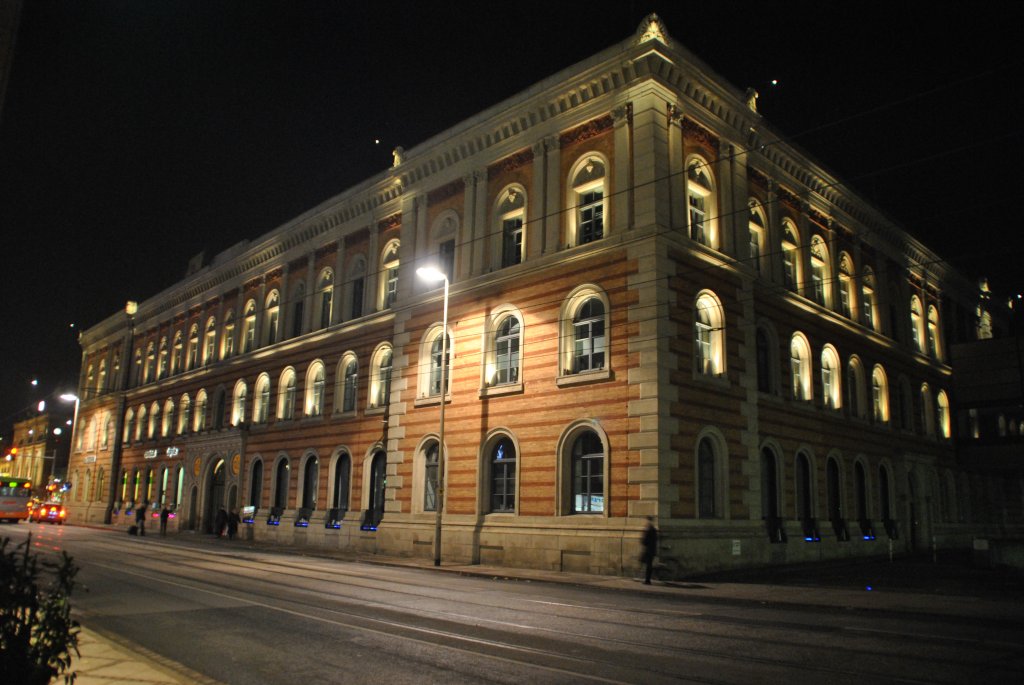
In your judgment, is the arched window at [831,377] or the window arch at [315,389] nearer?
the arched window at [831,377]

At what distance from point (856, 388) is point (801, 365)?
207 inches

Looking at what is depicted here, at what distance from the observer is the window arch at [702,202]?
2553 cm

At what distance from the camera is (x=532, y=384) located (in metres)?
25.1

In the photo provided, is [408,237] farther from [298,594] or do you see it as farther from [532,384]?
[298,594]

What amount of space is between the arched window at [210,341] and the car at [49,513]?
64.5 feet

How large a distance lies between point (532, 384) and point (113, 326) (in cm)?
5317

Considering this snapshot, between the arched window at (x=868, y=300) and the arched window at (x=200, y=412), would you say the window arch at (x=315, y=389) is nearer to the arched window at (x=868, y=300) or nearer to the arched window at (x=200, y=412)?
the arched window at (x=200, y=412)

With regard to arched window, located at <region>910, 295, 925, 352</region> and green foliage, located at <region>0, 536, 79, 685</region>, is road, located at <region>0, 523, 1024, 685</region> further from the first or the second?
arched window, located at <region>910, 295, 925, 352</region>

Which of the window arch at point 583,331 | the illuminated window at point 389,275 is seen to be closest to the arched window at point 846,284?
the window arch at point 583,331

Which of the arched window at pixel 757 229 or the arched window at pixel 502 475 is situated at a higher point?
the arched window at pixel 757 229

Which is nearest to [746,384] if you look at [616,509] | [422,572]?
[616,509]

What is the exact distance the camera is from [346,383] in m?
35.5

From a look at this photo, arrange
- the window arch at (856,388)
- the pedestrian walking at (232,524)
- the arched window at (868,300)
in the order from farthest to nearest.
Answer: the pedestrian walking at (232,524)
the arched window at (868,300)
the window arch at (856,388)

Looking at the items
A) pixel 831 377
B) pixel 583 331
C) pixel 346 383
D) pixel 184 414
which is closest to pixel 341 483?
pixel 346 383
